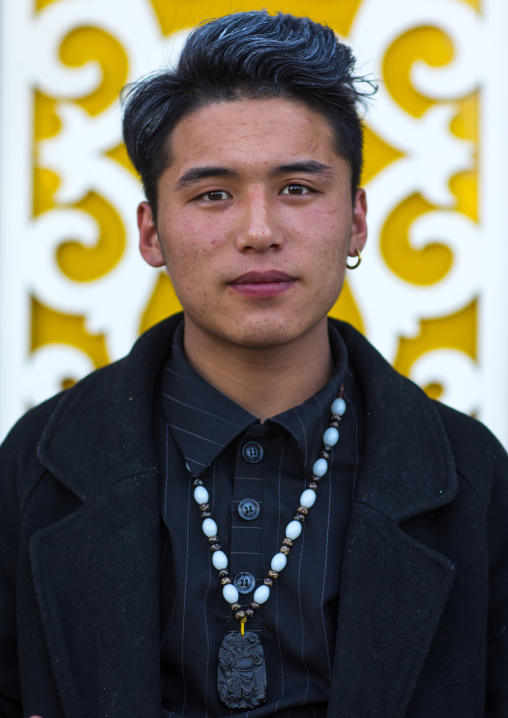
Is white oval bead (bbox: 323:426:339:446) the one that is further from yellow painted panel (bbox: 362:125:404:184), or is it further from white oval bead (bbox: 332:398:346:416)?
yellow painted panel (bbox: 362:125:404:184)

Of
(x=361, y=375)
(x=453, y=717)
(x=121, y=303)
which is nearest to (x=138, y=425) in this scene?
(x=361, y=375)

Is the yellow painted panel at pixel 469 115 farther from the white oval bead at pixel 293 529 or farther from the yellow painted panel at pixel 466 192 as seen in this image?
the white oval bead at pixel 293 529

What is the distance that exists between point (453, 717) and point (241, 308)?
3.15 ft

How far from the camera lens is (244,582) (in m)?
1.76

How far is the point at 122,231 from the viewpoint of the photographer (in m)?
3.01

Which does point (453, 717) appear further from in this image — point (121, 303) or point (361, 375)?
point (121, 303)

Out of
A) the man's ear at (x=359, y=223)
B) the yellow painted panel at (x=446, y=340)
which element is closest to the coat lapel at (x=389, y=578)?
the man's ear at (x=359, y=223)

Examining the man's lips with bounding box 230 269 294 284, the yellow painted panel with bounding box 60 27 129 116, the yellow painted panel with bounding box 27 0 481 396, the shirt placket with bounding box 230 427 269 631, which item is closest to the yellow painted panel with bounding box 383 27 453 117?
the yellow painted panel with bounding box 27 0 481 396

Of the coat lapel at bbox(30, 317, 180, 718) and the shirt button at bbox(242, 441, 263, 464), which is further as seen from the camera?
the shirt button at bbox(242, 441, 263, 464)

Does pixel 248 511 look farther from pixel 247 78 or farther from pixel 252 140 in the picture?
pixel 247 78

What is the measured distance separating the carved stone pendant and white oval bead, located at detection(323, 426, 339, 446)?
477mm

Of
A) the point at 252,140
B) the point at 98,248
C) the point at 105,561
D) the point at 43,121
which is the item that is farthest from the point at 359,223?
the point at 43,121

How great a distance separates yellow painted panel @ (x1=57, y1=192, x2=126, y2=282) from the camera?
3006mm

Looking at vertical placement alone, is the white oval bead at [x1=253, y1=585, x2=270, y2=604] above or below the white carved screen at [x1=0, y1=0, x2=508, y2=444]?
below
